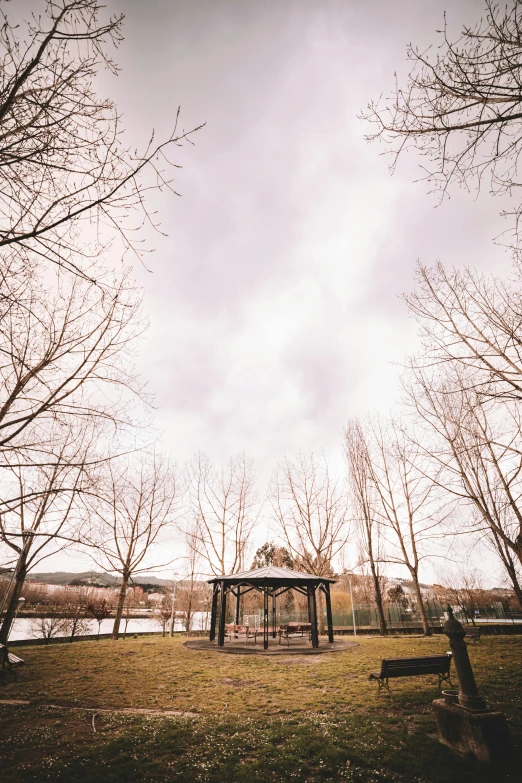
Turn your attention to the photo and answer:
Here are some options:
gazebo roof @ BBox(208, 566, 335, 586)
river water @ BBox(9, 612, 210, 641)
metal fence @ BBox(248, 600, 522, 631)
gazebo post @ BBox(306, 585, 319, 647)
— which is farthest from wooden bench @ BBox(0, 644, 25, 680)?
metal fence @ BBox(248, 600, 522, 631)

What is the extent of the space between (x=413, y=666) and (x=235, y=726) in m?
4.02

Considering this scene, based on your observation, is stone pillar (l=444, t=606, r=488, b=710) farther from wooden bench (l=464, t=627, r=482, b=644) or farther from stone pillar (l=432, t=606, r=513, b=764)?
wooden bench (l=464, t=627, r=482, b=644)

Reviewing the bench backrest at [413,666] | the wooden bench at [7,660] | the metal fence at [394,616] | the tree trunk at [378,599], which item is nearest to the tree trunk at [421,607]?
the tree trunk at [378,599]

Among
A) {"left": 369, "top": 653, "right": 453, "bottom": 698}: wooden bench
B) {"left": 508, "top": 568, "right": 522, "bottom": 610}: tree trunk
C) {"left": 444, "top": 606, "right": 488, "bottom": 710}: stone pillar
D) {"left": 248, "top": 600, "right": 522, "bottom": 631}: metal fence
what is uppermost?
{"left": 508, "top": 568, "right": 522, "bottom": 610}: tree trunk

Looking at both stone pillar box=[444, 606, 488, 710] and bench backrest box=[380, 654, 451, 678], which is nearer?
stone pillar box=[444, 606, 488, 710]

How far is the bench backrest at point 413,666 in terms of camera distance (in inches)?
278

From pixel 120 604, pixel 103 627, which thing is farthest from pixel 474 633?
pixel 103 627

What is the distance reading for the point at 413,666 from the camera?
7191 mm

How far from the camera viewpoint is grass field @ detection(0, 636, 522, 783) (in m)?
4.16

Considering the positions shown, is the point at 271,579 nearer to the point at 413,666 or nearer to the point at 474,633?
the point at 413,666

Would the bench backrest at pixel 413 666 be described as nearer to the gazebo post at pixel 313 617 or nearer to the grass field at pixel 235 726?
the grass field at pixel 235 726

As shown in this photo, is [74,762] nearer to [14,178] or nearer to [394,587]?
[14,178]

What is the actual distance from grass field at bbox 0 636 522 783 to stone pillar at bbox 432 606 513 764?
16cm

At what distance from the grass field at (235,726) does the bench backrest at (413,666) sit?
38 cm
